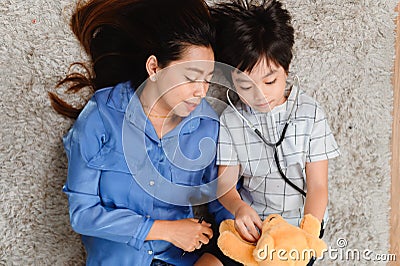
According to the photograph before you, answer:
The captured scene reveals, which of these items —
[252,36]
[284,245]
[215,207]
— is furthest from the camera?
[215,207]

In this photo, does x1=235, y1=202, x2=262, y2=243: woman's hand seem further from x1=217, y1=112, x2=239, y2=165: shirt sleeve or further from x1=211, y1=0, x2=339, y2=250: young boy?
x1=217, y1=112, x2=239, y2=165: shirt sleeve

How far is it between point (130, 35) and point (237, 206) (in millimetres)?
362

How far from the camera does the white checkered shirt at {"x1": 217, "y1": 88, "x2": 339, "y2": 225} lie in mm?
1060

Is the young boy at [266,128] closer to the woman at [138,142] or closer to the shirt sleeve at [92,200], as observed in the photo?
the woman at [138,142]

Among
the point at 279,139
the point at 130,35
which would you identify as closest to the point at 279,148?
the point at 279,139

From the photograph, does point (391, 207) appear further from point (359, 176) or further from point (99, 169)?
point (99, 169)

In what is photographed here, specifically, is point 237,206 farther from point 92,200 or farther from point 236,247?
point 92,200

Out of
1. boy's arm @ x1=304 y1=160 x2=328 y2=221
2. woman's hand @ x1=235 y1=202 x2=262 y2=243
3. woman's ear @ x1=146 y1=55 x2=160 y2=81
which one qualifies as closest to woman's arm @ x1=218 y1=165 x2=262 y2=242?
woman's hand @ x1=235 y1=202 x2=262 y2=243

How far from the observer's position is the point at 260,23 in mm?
990

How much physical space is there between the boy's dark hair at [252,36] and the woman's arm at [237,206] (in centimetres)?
22

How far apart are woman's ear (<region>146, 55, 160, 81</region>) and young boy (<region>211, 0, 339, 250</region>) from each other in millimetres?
117

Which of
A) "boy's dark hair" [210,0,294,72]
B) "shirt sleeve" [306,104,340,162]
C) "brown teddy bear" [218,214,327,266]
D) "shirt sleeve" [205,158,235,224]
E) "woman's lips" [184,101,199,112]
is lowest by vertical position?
"shirt sleeve" [205,158,235,224]

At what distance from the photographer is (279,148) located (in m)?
1.07

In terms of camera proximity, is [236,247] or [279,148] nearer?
[236,247]
